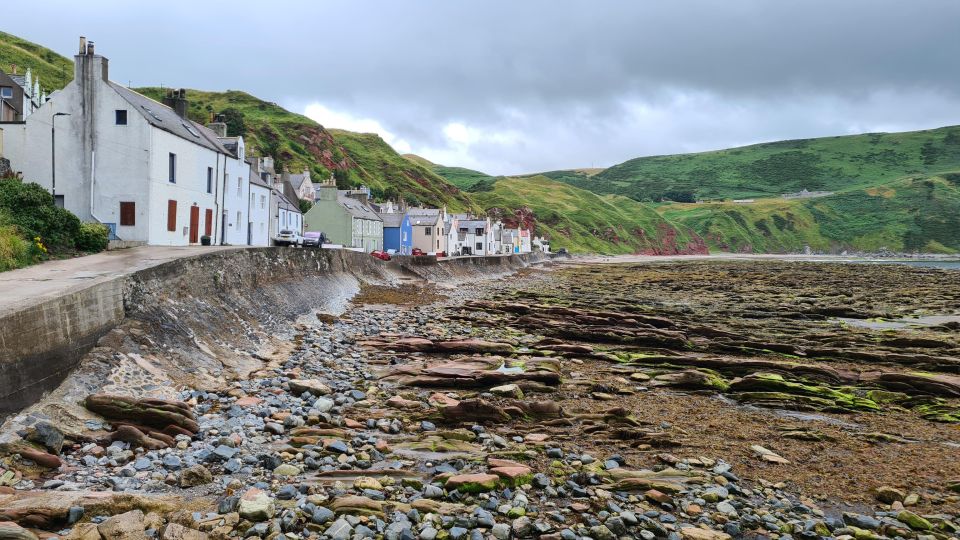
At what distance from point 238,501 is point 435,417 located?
5.70 m

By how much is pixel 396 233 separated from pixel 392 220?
2527 millimetres

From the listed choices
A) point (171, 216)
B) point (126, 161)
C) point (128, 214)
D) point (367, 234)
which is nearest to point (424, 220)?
point (367, 234)

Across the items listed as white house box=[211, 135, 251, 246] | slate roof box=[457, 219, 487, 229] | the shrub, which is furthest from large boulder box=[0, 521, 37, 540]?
slate roof box=[457, 219, 487, 229]

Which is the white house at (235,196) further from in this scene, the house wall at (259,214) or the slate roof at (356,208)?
the slate roof at (356,208)

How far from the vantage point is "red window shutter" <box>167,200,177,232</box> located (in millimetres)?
35969

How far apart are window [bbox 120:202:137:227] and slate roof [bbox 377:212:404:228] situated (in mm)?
66783

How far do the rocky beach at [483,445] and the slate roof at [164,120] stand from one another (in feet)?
66.6

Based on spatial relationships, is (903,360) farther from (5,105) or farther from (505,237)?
(505,237)

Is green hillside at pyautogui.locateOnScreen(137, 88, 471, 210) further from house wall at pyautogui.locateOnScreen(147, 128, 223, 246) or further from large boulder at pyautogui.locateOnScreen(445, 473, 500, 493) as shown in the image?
large boulder at pyautogui.locateOnScreen(445, 473, 500, 493)

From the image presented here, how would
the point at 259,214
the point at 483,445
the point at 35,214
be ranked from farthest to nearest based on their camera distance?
the point at 259,214 < the point at 35,214 < the point at 483,445

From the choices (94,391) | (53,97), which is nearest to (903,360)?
(94,391)

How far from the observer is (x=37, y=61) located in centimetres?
16025

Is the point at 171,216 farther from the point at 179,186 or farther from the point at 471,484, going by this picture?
the point at 471,484

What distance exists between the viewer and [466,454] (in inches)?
434
